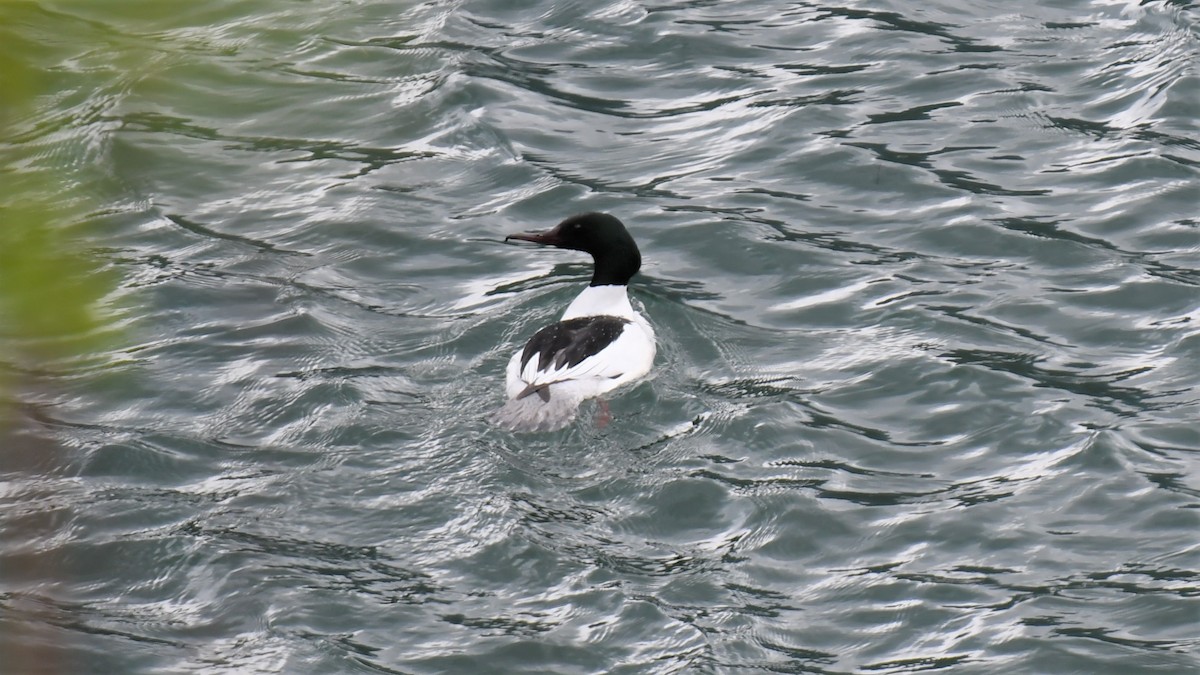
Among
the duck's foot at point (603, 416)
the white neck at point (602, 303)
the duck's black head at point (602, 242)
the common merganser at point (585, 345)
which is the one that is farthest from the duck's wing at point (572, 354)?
the duck's black head at point (602, 242)

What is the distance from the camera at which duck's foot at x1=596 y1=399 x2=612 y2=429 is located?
24.7 feet

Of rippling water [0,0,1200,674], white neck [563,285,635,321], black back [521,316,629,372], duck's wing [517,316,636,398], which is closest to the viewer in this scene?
rippling water [0,0,1200,674]

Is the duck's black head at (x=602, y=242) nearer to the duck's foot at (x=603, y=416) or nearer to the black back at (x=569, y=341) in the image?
the black back at (x=569, y=341)

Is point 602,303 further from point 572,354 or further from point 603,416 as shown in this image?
point 603,416

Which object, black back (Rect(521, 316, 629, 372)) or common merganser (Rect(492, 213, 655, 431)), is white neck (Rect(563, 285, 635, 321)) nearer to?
common merganser (Rect(492, 213, 655, 431))

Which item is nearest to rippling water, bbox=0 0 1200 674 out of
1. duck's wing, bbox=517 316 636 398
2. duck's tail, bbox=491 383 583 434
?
duck's tail, bbox=491 383 583 434

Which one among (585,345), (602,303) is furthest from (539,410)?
(602,303)

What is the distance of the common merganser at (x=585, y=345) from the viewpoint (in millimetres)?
7492

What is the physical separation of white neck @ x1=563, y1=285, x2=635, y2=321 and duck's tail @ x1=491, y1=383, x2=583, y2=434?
111 cm

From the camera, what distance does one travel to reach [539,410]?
743cm

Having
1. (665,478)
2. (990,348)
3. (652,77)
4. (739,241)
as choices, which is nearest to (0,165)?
(665,478)

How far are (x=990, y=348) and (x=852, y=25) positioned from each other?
4.93 m

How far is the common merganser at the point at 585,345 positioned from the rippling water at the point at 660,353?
169 millimetres

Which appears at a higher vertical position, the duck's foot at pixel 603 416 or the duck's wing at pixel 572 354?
the duck's wing at pixel 572 354
